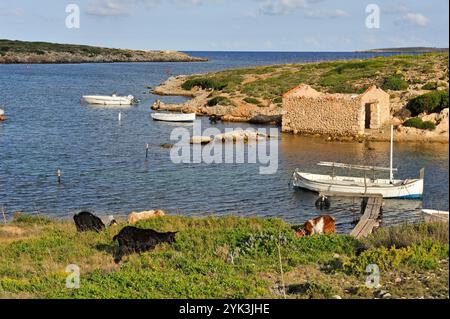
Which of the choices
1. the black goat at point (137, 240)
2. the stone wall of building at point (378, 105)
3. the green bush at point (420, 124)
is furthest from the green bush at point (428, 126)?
the black goat at point (137, 240)

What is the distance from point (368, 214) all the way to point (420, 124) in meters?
26.0

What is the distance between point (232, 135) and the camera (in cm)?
4828

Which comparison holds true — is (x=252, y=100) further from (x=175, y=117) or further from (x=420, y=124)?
(x=420, y=124)

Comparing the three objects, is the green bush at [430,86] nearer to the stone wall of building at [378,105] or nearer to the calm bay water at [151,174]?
the stone wall of building at [378,105]

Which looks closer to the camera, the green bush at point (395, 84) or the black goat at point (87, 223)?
the black goat at point (87, 223)

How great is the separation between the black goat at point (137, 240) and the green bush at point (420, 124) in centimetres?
3695

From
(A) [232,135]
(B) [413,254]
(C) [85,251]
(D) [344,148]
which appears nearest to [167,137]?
(A) [232,135]

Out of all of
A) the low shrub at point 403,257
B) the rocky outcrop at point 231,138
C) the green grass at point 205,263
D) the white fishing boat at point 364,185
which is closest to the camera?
the green grass at point 205,263

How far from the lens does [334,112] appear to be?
49750 millimetres

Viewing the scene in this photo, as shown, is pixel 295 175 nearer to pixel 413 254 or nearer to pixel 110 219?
pixel 110 219

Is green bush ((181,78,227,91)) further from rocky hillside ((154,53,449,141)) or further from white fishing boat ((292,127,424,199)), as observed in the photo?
white fishing boat ((292,127,424,199))

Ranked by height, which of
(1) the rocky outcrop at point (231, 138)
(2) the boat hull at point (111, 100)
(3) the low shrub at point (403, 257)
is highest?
(2) the boat hull at point (111, 100)

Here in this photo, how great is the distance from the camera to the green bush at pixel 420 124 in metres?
48.3

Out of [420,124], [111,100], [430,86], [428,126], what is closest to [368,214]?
[428,126]
